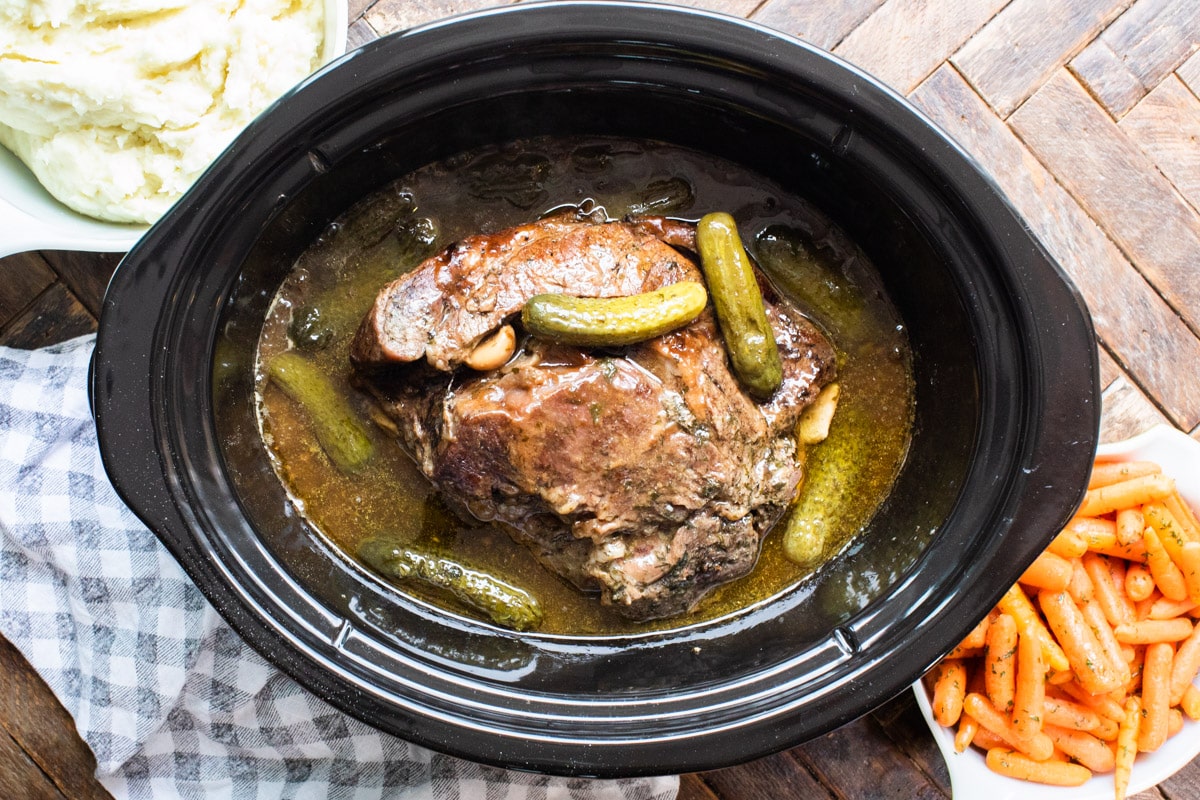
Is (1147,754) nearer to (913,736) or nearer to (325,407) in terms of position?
(913,736)

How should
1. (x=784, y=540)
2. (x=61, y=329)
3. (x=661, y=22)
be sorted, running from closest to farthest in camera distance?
(x=661, y=22)
(x=784, y=540)
(x=61, y=329)

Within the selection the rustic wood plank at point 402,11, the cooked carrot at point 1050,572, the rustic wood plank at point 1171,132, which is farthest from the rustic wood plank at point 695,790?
the rustic wood plank at point 402,11

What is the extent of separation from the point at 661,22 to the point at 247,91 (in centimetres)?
120

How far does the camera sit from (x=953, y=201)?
2.27 m

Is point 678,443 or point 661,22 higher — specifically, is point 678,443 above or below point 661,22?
below

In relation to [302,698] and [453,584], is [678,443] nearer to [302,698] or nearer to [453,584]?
[453,584]

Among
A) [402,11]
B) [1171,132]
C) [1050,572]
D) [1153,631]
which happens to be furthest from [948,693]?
[402,11]

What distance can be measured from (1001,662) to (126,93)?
3110 mm

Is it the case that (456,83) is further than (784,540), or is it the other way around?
(784,540)

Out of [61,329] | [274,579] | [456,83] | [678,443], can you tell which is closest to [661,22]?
[456,83]

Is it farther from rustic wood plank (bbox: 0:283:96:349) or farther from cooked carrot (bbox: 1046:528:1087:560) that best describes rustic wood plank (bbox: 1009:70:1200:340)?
rustic wood plank (bbox: 0:283:96:349)

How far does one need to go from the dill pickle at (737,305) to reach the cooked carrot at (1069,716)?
1534 millimetres

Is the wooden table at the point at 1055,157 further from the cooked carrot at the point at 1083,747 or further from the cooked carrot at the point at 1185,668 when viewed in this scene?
the cooked carrot at the point at 1185,668

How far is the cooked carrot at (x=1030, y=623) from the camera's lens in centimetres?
289
